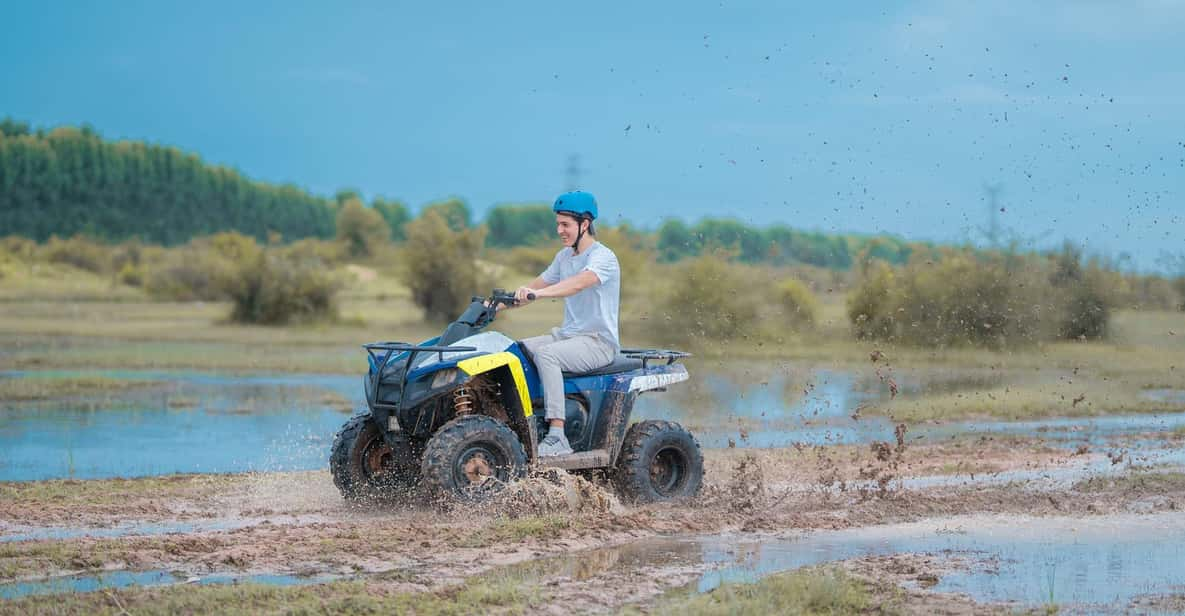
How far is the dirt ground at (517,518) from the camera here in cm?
841

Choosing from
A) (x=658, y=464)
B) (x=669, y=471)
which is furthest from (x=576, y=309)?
(x=669, y=471)

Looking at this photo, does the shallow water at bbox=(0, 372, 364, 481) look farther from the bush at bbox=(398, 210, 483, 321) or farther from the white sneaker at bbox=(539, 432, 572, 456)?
the bush at bbox=(398, 210, 483, 321)

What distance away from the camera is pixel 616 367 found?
Answer: 1112 centimetres

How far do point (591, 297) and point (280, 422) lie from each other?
975cm

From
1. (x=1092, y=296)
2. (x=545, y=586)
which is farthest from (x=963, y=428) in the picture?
(x=545, y=586)

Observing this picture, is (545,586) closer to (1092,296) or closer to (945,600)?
(945,600)

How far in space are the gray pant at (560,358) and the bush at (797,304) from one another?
20.4 m

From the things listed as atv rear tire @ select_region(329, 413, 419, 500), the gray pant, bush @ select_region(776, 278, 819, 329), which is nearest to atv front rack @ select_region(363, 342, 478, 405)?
atv rear tire @ select_region(329, 413, 419, 500)

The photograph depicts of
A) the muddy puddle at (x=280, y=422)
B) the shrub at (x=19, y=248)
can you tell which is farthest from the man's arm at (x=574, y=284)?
the shrub at (x=19, y=248)

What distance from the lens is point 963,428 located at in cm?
1930

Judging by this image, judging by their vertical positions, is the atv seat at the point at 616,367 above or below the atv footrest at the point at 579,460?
above

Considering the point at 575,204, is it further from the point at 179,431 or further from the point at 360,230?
the point at 360,230

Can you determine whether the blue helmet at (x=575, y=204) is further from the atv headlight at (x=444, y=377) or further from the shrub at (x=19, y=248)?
the shrub at (x=19, y=248)

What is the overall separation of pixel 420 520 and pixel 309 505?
1.68 meters
